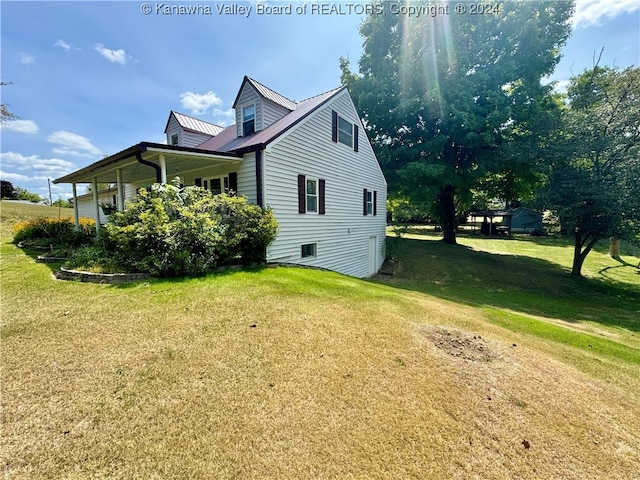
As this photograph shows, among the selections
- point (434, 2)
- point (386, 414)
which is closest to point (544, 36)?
point (434, 2)

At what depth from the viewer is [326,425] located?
8.11 ft

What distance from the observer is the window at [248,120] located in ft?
34.9

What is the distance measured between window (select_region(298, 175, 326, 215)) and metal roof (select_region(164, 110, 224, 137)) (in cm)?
856

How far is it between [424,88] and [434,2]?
4.81 meters

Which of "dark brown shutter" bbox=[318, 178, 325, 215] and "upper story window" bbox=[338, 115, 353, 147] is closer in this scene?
"dark brown shutter" bbox=[318, 178, 325, 215]

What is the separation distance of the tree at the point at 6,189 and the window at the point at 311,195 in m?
61.3

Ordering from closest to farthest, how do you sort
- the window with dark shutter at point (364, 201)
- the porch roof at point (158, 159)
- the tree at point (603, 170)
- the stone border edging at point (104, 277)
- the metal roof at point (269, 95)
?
1. the stone border edging at point (104, 277)
2. the porch roof at point (158, 159)
3. the metal roof at point (269, 95)
4. the tree at point (603, 170)
5. the window with dark shutter at point (364, 201)

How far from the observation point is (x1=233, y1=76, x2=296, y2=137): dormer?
1036 centimetres

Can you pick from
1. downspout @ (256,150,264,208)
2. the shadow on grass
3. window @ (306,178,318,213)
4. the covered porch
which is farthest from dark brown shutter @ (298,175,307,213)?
the shadow on grass

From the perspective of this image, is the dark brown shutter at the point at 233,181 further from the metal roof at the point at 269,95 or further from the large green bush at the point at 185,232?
the metal roof at the point at 269,95

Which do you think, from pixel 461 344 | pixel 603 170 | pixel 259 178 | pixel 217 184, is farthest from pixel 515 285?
pixel 217 184

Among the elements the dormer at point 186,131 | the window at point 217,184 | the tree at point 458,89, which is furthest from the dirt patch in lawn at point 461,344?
the dormer at point 186,131

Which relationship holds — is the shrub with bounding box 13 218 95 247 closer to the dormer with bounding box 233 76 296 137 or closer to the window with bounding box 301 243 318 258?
the dormer with bounding box 233 76 296 137

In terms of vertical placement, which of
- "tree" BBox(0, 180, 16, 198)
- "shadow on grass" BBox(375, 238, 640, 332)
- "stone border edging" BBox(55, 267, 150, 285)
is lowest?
"shadow on grass" BBox(375, 238, 640, 332)
